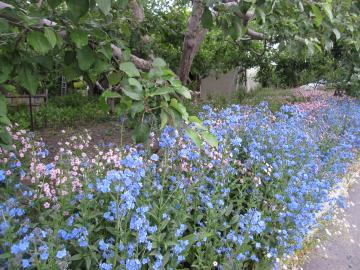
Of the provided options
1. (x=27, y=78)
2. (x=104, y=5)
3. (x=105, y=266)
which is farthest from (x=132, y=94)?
(x=105, y=266)

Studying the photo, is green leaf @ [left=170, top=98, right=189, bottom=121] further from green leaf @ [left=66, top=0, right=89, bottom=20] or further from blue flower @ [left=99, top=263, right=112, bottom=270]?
blue flower @ [left=99, top=263, right=112, bottom=270]

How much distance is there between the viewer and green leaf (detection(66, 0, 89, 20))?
1196 mm

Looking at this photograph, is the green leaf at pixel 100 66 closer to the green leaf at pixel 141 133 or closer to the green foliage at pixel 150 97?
the green foliage at pixel 150 97

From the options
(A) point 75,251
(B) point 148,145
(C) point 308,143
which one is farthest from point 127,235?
(C) point 308,143

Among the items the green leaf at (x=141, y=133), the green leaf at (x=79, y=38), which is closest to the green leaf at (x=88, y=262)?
the green leaf at (x=141, y=133)

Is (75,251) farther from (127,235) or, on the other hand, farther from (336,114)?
(336,114)

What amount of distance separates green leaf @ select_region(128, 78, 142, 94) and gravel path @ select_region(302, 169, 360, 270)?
2.55 m

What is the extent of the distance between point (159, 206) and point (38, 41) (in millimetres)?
1271

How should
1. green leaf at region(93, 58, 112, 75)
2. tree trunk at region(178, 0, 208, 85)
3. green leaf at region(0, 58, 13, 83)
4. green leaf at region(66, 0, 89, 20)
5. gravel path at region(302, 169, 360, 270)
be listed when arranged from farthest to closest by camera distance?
tree trunk at region(178, 0, 208, 85) → gravel path at region(302, 169, 360, 270) → green leaf at region(93, 58, 112, 75) → green leaf at region(0, 58, 13, 83) → green leaf at region(66, 0, 89, 20)

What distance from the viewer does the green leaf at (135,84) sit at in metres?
1.26

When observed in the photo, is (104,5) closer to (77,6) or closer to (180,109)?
(77,6)

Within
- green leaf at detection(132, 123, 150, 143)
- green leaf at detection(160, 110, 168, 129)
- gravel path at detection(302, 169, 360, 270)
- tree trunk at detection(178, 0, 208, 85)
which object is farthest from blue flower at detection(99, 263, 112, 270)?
tree trunk at detection(178, 0, 208, 85)

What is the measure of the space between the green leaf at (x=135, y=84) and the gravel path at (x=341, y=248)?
8.35ft

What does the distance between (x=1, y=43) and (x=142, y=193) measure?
1.20 m
